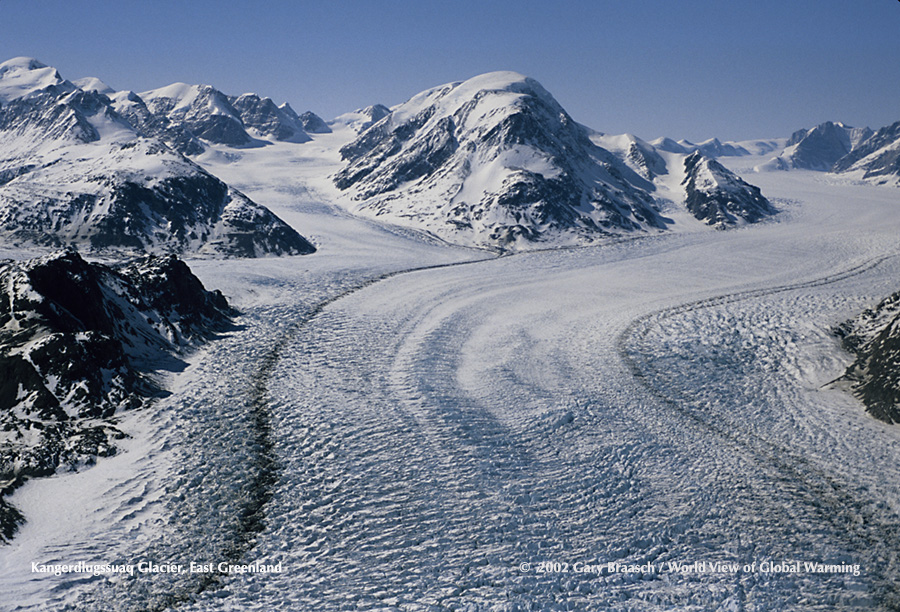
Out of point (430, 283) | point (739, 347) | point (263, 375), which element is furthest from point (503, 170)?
point (263, 375)

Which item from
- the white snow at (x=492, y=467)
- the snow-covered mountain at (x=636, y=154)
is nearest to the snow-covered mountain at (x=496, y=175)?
the snow-covered mountain at (x=636, y=154)

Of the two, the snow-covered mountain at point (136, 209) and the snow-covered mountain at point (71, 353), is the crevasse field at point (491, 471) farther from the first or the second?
the snow-covered mountain at point (136, 209)

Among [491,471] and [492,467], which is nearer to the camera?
[491,471]

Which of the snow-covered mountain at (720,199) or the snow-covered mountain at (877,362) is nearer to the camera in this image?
the snow-covered mountain at (877,362)

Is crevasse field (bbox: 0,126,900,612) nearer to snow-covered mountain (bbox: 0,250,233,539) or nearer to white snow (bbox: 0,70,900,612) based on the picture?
white snow (bbox: 0,70,900,612)

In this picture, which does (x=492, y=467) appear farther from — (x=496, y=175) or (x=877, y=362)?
(x=496, y=175)

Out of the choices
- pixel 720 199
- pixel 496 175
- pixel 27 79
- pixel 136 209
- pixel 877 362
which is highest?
pixel 27 79

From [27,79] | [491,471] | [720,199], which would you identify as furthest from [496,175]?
[27,79]
